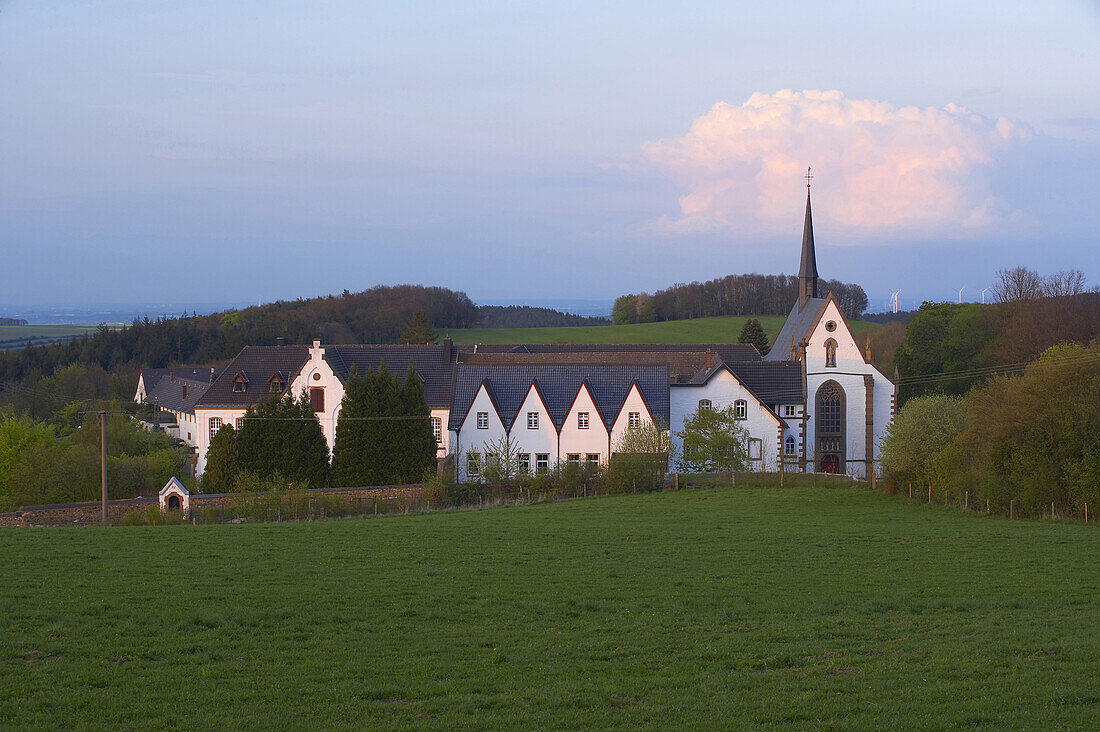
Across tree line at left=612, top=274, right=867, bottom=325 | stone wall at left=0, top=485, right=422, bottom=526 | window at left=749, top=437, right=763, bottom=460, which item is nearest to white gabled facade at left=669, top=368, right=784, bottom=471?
window at left=749, top=437, right=763, bottom=460

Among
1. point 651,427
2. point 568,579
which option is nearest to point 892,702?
point 568,579

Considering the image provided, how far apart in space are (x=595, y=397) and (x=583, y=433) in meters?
2.19

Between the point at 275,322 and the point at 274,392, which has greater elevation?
the point at 275,322

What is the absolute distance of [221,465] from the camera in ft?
155

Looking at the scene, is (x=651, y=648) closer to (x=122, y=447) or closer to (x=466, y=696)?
(x=466, y=696)

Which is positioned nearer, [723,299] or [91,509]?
[91,509]

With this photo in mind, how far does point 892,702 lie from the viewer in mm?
11062

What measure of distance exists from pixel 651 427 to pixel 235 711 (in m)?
41.3

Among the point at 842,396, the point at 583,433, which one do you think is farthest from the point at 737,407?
the point at 842,396

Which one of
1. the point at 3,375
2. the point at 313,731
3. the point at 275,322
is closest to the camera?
the point at 313,731

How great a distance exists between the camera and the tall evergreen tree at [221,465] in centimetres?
4694

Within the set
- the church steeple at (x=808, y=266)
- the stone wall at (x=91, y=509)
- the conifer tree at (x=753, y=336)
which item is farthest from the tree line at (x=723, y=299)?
the stone wall at (x=91, y=509)

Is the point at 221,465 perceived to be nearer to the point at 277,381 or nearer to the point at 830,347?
the point at 277,381

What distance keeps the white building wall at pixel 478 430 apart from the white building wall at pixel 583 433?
361 centimetres
